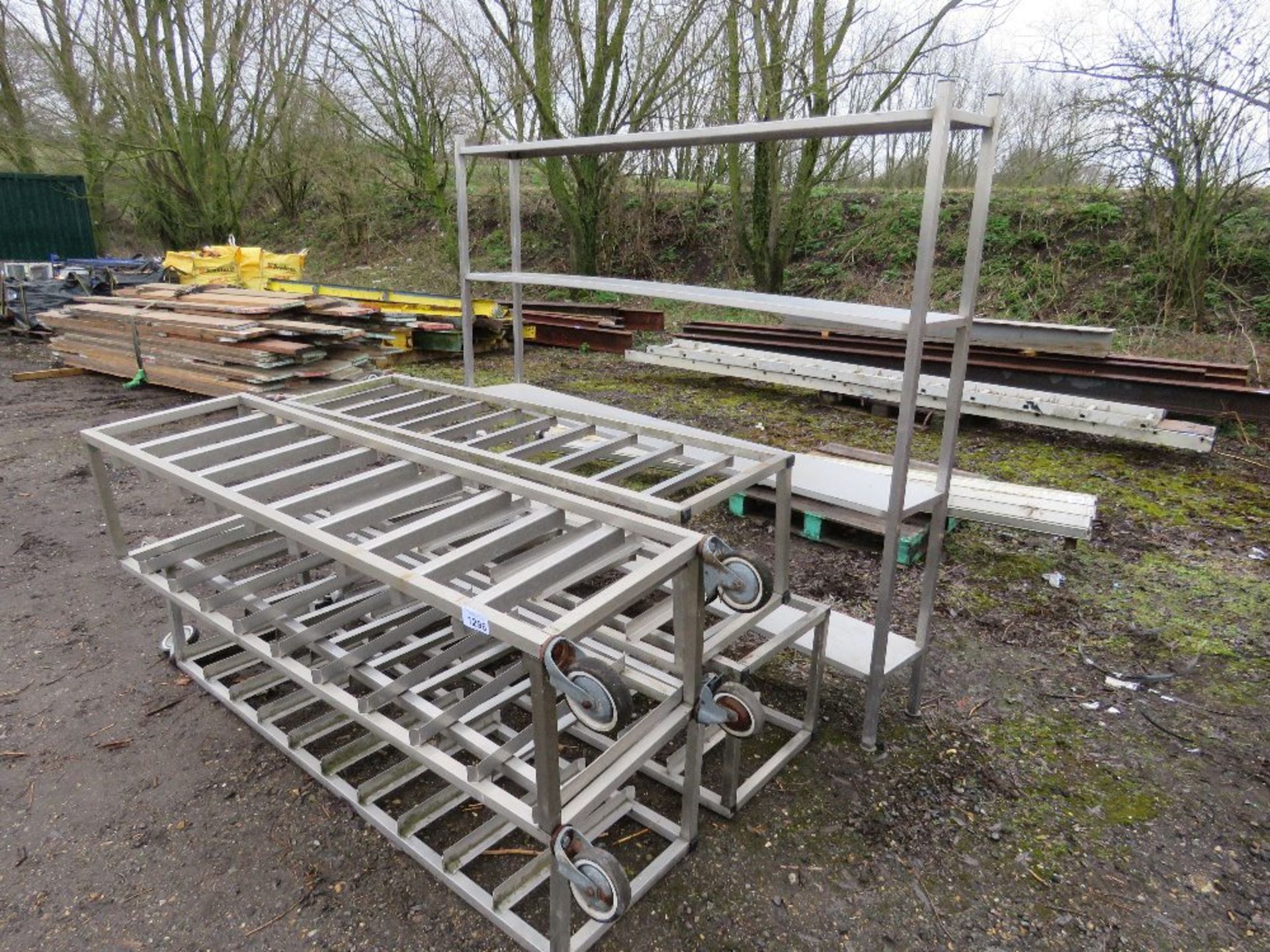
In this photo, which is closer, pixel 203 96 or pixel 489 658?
pixel 489 658

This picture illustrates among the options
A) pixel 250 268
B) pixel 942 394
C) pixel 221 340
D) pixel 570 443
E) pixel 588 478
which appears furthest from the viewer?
pixel 250 268

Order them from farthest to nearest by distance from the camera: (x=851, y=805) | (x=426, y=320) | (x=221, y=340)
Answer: (x=426, y=320) → (x=221, y=340) → (x=851, y=805)

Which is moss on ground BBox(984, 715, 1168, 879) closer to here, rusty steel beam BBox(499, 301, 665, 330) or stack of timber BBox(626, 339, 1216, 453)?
stack of timber BBox(626, 339, 1216, 453)

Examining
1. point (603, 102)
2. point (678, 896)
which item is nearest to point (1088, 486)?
point (678, 896)

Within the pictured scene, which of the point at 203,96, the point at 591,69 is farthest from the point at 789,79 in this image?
the point at 203,96

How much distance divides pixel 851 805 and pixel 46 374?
9709mm

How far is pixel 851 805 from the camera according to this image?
8.25ft

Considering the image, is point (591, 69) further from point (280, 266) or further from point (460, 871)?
point (460, 871)

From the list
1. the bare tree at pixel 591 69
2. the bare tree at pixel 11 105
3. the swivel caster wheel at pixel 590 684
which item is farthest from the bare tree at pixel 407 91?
the swivel caster wheel at pixel 590 684

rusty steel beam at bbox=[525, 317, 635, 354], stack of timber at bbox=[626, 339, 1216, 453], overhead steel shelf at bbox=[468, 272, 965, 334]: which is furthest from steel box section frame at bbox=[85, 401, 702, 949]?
rusty steel beam at bbox=[525, 317, 635, 354]

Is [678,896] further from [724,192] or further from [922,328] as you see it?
[724,192]

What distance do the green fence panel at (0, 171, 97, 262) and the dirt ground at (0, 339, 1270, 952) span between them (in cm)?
1297

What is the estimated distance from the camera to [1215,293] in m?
9.20

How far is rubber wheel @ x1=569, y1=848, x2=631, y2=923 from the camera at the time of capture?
1674 millimetres
